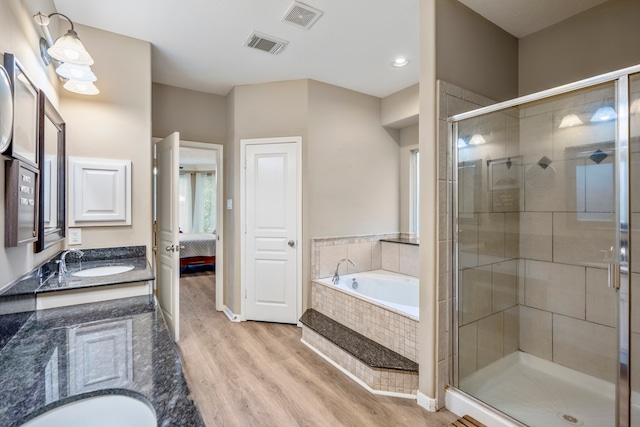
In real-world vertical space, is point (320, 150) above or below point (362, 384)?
above

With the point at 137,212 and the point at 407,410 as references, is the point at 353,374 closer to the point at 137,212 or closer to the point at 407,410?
the point at 407,410

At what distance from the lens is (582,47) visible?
7.09 ft

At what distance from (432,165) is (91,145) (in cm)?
261

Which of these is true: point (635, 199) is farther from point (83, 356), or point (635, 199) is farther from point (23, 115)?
point (23, 115)

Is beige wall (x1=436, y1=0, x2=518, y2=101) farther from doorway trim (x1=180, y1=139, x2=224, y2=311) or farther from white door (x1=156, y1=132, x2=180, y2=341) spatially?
doorway trim (x1=180, y1=139, x2=224, y2=311)

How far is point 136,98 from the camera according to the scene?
2.62 m

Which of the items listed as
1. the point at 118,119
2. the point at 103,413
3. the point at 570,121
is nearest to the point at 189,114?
the point at 118,119

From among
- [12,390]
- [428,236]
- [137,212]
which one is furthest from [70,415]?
[137,212]

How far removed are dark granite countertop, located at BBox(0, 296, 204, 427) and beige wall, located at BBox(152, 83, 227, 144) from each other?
2.68 meters

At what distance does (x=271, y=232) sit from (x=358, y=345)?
5.31ft

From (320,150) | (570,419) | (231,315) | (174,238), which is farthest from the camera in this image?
(231,315)

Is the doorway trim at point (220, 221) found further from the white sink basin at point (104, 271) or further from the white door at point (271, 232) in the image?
the white sink basin at point (104, 271)

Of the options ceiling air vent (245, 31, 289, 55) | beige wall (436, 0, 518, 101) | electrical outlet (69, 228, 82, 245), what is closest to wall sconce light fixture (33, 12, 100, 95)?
electrical outlet (69, 228, 82, 245)

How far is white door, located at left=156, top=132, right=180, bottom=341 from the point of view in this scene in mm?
2830
